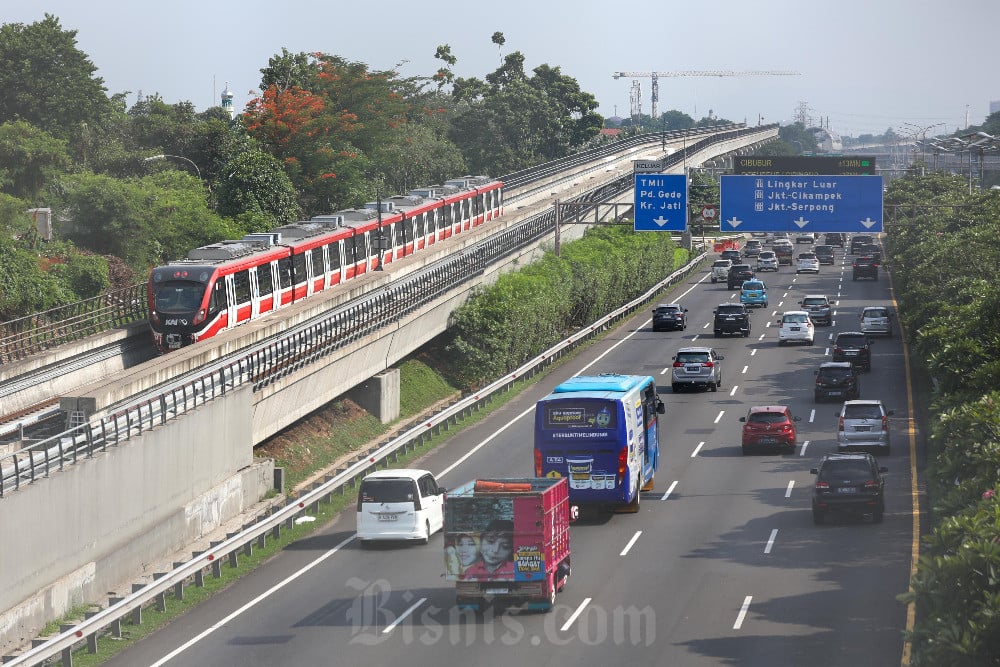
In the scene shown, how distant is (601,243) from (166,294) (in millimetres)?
40539

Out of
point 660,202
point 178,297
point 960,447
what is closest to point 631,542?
point 960,447

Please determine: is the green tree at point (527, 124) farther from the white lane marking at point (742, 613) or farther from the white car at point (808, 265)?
the white lane marking at point (742, 613)

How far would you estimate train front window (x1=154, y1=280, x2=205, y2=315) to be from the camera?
1737 inches

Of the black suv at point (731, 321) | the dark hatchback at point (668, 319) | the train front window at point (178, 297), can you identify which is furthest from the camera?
the dark hatchback at point (668, 319)

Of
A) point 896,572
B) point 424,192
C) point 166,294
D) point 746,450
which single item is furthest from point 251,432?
point 424,192

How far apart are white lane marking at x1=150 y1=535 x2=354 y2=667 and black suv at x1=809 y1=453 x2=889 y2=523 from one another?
36.2 ft

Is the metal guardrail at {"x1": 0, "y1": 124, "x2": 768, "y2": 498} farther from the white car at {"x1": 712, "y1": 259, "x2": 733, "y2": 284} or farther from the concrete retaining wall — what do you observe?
the white car at {"x1": 712, "y1": 259, "x2": 733, "y2": 284}

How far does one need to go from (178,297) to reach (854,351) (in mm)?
28700

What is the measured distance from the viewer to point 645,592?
2722cm

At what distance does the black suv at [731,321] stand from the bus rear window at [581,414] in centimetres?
3838

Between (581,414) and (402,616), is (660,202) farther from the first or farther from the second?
(402,616)

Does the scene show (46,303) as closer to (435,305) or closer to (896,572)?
(435,305)

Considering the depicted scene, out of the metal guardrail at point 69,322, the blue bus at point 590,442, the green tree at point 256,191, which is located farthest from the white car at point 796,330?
the blue bus at point 590,442

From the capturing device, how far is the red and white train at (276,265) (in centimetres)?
4425
